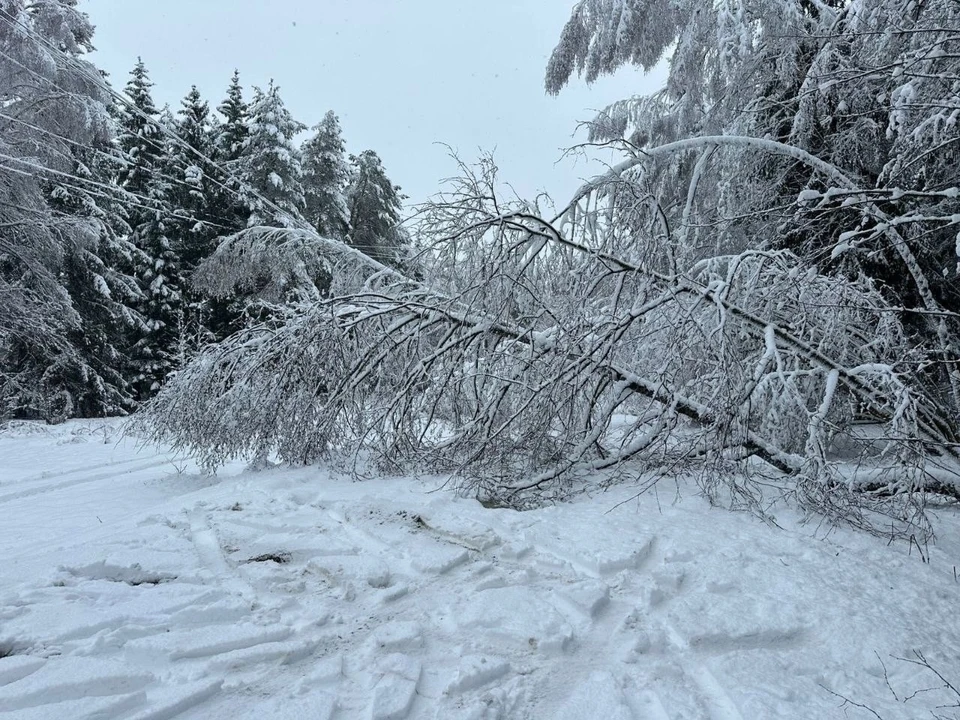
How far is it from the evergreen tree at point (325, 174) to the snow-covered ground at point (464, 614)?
15.1m

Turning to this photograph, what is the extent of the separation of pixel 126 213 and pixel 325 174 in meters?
5.90

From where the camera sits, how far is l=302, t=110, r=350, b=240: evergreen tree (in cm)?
1791

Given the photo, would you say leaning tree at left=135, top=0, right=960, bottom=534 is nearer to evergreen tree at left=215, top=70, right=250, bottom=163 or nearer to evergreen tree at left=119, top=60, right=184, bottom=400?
evergreen tree at left=119, top=60, right=184, bottom=400

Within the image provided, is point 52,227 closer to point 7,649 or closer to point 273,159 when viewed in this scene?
point 273,159

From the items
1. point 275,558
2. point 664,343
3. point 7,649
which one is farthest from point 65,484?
point 664,343

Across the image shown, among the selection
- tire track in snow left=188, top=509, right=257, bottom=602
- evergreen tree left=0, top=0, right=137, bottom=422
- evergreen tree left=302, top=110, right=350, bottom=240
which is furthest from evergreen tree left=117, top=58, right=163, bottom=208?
tire track in snow left=188, top=509, right=257, bottom=602

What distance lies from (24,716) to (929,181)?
22.2 feet

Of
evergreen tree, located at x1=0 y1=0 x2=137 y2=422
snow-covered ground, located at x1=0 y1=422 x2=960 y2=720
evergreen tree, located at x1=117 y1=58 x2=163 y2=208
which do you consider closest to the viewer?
snow-covered ground, located at x1=0 y1=422 x2=960 y2=720

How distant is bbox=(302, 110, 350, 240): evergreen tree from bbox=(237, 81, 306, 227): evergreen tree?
3.31ft

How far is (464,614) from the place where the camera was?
2672 millimetres

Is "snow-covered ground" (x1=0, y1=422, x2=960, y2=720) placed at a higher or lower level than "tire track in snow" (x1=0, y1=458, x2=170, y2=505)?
higher

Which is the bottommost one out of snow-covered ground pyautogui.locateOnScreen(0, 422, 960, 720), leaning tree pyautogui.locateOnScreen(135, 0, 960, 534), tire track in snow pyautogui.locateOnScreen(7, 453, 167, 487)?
tire track in snow pyautogui.locateOnScreen(7, 453, 167, 487)

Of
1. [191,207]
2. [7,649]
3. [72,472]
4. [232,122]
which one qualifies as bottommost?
[72,472]

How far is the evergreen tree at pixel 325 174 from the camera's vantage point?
17906mm
